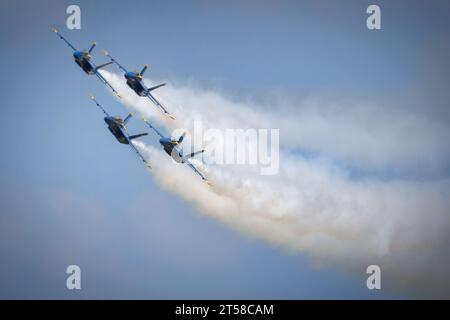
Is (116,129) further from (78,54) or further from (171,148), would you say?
(78,54)

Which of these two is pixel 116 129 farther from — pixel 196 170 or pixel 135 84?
pixel 196 170

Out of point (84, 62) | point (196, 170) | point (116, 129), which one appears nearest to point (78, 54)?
point (84, 62)

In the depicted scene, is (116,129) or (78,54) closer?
(116,129)

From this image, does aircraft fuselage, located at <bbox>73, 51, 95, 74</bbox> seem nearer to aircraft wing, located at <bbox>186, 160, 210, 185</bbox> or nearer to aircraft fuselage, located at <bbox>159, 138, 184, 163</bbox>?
aircraft fuselage, located at <bbox>159, 138, 184, 163</bbox>

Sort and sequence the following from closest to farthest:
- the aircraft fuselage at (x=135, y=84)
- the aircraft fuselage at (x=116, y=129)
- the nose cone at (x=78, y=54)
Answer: the aircraft fuselage at (x=116, y=129), the aircraft fuselage at (x=135, y=84), the nose cone at (x=78, y=54)

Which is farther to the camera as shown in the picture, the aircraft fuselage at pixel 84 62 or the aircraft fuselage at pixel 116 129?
the aircraft fuselage at pixel 84 62

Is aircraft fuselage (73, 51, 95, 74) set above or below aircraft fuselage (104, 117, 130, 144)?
above

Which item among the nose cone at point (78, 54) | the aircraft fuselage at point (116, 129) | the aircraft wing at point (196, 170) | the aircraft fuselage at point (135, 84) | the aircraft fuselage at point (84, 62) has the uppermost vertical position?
the nose cone at point (78, 54)

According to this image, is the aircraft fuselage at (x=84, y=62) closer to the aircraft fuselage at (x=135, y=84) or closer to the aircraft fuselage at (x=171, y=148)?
the aircraft fuselage at (x=135, y=84)

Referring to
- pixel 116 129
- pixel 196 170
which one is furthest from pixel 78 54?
pixel 196 170

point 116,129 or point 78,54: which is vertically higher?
point 78,54

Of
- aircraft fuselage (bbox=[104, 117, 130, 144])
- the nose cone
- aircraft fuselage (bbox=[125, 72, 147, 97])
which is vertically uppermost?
the nose cone

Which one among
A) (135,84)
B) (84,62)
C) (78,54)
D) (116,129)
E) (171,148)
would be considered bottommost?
(171,148)
